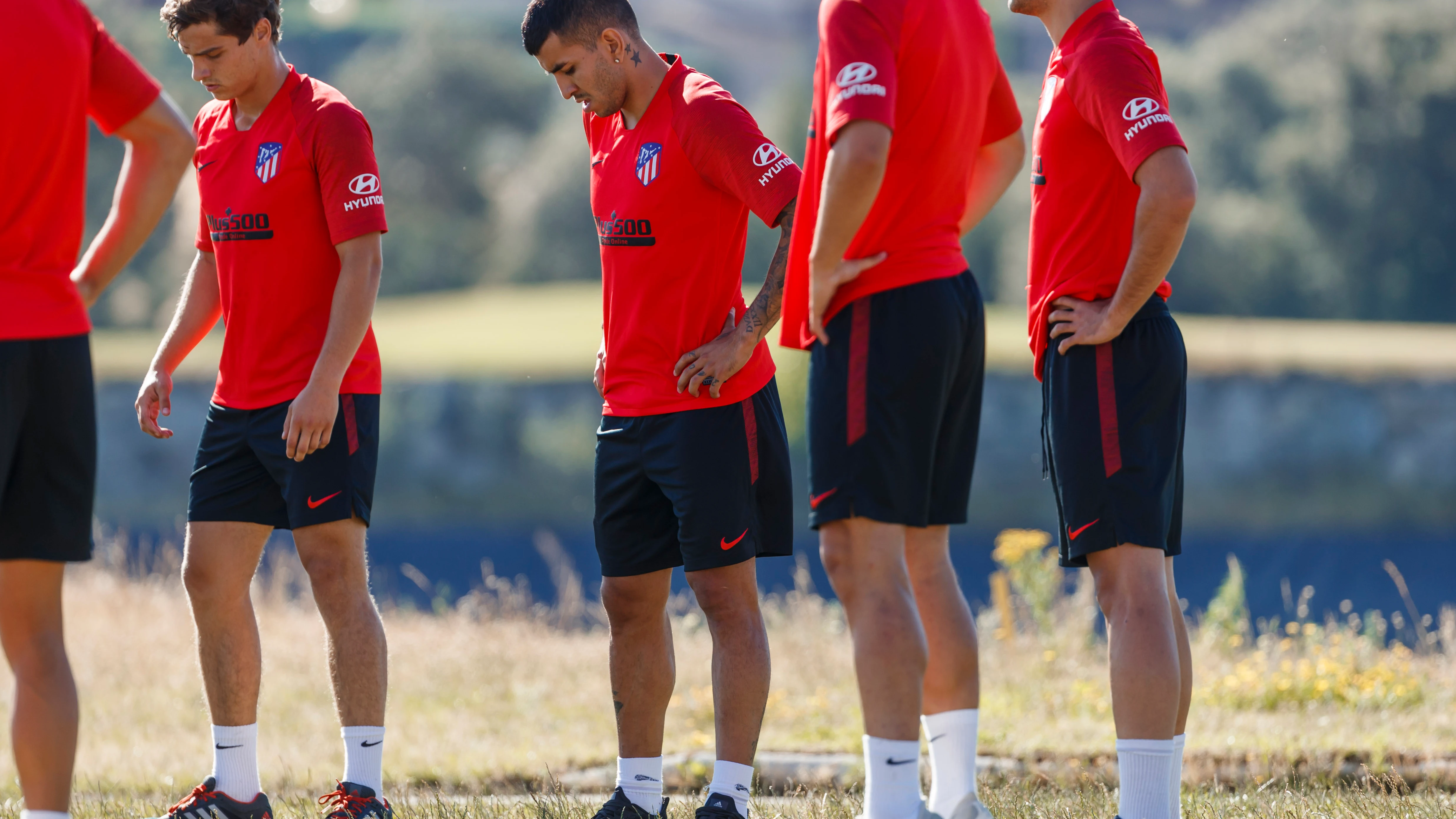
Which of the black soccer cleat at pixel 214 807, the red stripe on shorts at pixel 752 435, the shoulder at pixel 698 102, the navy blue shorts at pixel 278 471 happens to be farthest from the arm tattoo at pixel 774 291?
the black soccer cleat at pixel 214 807

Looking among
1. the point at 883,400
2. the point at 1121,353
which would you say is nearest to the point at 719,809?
the point at 883,400

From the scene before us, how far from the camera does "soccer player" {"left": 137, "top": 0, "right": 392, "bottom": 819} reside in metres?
3.92

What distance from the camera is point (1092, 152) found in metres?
3.50

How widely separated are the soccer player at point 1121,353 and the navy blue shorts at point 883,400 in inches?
16.0

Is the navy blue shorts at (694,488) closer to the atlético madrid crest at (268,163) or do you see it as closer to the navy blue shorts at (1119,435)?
the navy blue shorts at (1119,435)

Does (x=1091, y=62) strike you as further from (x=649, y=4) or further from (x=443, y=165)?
(x=649, y=4)

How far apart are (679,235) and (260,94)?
1373 mm

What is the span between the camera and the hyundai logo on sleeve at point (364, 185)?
12.9 feet

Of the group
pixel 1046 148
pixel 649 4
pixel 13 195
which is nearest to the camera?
pixel 13 195

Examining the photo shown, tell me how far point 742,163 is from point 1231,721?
12.0 ft

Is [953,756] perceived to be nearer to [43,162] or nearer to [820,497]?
[820,497]

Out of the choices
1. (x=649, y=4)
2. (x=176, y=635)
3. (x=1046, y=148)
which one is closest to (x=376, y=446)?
(x=1046, y=148)

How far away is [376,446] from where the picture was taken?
13.9 feet

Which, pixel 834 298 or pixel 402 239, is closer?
pixel 834 298
